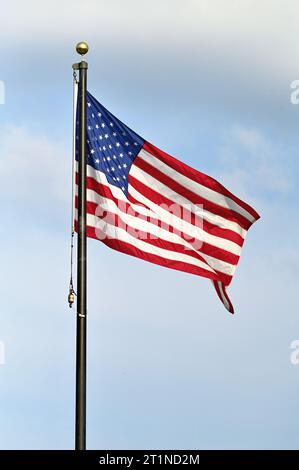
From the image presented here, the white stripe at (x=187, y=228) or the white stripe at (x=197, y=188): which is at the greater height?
the white stripe at (x=197, y=188)

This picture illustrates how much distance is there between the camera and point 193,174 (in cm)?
2116

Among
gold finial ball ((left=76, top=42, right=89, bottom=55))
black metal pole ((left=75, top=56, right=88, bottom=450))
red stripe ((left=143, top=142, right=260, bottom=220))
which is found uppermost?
gold finial ball ((left=76, top=42, right=89, bottom=55))

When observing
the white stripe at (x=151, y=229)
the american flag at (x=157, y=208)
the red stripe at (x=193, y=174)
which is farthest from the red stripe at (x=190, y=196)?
the white stripe at (x=151, y=229)

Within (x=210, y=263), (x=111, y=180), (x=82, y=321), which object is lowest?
(x=82, y=321)

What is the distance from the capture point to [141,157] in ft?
68.1

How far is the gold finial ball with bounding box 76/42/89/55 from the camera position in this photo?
63.0 feet

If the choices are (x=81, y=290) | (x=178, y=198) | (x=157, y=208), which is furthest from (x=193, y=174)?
(x=81, y=290)

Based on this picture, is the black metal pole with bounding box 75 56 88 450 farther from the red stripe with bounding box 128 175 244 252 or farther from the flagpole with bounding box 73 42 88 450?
the red stripe with bounding box 128 175 244 252

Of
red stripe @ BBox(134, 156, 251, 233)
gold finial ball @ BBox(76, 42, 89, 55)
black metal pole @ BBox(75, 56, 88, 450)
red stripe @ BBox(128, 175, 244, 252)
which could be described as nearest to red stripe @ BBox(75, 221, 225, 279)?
black metal pole @ BBox(75, 56, 88, 450)

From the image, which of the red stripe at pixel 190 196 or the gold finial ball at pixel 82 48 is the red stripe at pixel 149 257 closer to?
Answer: the red stripe at pixel 190 196

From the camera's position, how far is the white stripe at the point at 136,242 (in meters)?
19.6
